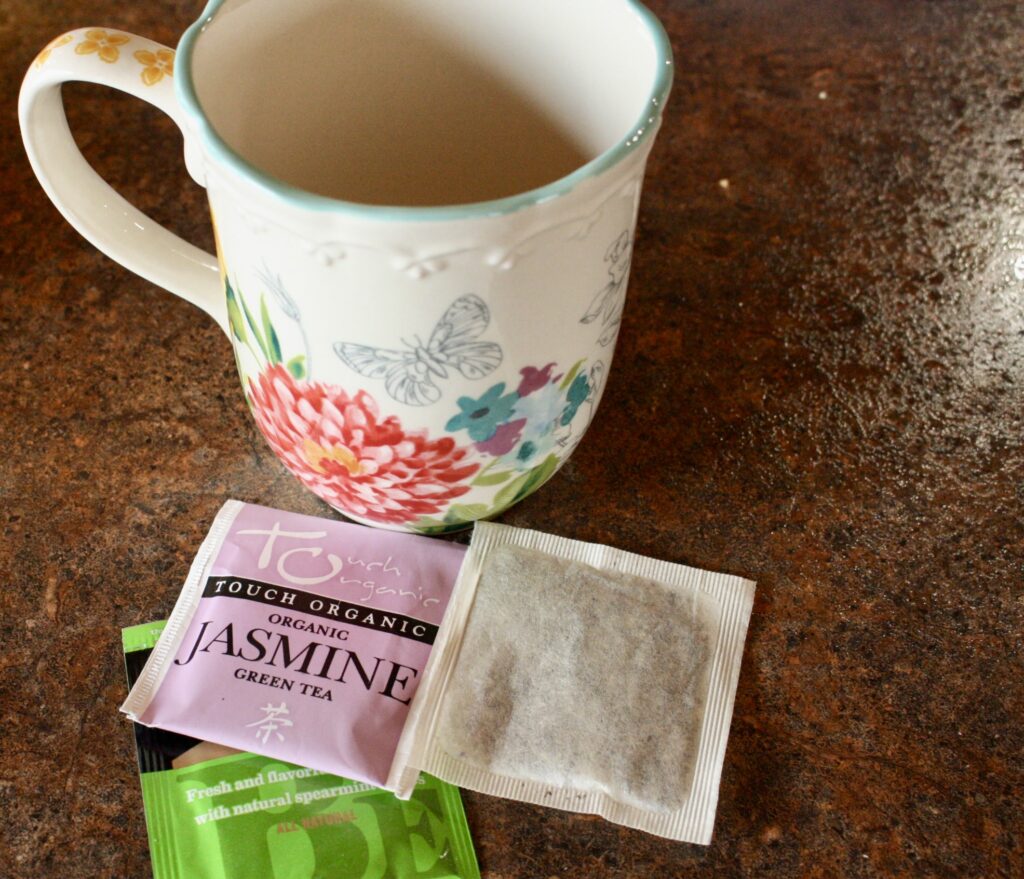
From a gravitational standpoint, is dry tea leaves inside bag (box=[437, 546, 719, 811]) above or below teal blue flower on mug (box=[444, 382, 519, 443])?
below

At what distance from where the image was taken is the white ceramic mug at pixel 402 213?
1.13ft

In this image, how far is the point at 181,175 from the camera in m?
0.68

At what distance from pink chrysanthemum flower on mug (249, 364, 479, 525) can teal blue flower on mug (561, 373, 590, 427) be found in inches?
1.9

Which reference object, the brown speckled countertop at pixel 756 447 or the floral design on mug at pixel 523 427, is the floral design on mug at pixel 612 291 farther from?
the brown speckled countertop at pixel 756 447

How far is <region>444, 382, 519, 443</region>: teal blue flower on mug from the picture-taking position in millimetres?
394

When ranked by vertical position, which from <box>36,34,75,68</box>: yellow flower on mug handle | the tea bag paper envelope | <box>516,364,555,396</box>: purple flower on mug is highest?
<box>36,34,75,68</box>: yellow flower on mug handle

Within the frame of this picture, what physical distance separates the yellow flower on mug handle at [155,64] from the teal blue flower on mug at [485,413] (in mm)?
180

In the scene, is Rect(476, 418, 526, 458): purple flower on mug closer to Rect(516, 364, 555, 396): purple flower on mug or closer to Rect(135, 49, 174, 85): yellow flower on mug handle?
Rect(516, 364, 555, 396): purple flower on mug

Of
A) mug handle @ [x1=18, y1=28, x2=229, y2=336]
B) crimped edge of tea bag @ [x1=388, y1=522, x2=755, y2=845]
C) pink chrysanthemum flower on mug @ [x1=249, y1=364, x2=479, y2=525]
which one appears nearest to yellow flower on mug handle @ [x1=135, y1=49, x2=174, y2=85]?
mug handle @ [x1=18, y1=28, x2=229, y2=336]

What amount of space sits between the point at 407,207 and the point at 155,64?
0.15 meters

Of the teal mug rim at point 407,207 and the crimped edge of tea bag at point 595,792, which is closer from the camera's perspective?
the teal mug rim at point 407,207

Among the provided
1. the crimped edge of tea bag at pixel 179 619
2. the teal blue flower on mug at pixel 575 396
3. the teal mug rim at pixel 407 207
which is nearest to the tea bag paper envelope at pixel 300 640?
the crimped edge of tea bag at pixel 179 619

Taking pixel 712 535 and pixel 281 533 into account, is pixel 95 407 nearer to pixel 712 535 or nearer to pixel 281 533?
pixel 281 533

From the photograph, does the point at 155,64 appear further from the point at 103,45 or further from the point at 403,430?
the point at 403,430
